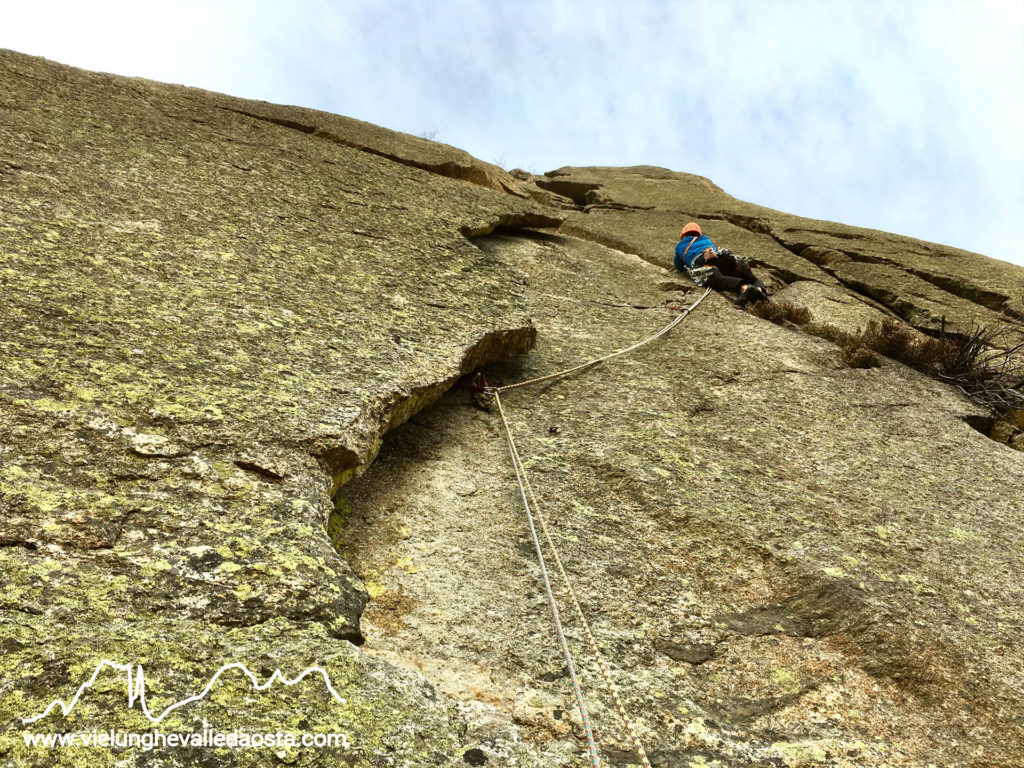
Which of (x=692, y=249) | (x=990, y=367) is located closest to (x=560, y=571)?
(x=990, y=367)

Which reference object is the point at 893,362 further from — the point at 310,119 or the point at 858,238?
the point at 310,119

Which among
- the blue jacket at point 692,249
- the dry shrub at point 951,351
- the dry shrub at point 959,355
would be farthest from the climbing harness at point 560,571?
the blue jacket at point 692,249

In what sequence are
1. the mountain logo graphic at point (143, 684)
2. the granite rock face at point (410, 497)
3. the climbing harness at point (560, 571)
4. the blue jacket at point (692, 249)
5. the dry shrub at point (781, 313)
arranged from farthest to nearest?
the blue jacket at point (692, 249) < the dry shrub at point (781, 313) < the climbing harness at point (560, 571) < the granite rock face at point (410, 497) < the mountain logo graphic at point (143, 684)

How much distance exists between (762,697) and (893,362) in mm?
6601

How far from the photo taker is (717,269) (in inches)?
428

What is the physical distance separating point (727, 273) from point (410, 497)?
8.18 meters

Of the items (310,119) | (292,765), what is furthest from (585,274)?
(292,765)

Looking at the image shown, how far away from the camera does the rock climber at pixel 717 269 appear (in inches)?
420

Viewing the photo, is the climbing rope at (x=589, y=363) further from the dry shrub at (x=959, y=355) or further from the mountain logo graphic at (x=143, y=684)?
the mountain logo graphic at (x=143, y=684)

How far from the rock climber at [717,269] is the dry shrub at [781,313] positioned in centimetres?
37

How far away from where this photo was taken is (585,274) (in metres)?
10.3

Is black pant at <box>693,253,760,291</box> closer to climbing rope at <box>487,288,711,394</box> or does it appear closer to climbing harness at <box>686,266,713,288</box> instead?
climbing harness at <box>686,266,713,288</box>

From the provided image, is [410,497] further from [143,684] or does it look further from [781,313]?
[781,313]

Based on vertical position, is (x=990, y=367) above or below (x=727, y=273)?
below
